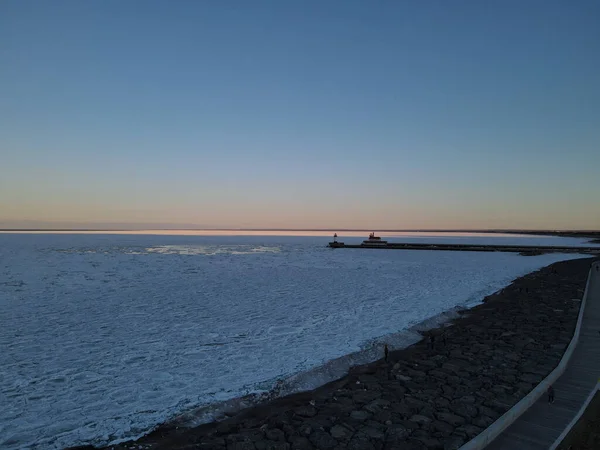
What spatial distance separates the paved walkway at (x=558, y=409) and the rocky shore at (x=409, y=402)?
0.49 metres

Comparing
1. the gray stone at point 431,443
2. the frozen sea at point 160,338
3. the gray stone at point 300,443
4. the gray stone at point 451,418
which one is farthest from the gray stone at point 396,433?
the frozen sea at point 160,338

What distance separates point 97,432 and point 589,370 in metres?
10.6

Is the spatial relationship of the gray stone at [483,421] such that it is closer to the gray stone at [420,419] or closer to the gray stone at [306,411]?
the gray stone at [420,419]

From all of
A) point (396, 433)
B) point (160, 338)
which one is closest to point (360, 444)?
point (396, 433)

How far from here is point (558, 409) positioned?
7031 millimetres

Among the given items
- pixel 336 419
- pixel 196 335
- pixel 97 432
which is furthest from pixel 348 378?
pixel 196 335

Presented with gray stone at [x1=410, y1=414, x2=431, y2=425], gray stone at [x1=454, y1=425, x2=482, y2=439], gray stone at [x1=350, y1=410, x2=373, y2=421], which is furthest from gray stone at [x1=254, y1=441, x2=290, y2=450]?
gray stone at [x1=454, y1=425, x2=482, y2=439]

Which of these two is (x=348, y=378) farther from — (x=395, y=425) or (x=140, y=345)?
(x=140, y=345)

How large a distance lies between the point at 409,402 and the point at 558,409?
2626 mm

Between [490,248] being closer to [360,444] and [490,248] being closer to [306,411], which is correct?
[306,411]

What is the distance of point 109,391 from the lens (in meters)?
8.95

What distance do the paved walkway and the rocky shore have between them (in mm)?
489

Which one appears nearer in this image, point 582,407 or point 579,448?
point 579,448

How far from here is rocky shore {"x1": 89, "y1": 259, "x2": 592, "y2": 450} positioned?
6.55 m
